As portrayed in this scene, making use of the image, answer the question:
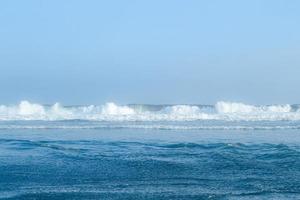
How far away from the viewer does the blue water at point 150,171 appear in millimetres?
10727

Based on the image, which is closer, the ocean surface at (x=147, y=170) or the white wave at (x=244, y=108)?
the ocean surface at (x=147, y=170)

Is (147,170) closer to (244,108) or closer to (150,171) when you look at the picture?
(150,171)

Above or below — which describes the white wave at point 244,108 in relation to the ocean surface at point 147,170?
above

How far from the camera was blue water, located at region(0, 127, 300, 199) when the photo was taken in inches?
422

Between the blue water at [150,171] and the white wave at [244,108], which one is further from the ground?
the white wave at [244,108]

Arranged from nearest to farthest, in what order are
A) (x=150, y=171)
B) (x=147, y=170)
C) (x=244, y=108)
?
1. (x=150, y=171)
2. (x=147, y=170)
3. (x=244, y=108)

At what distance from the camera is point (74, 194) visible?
34.8ft

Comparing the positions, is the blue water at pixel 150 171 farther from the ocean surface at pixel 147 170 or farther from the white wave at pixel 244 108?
the white wave at pixel 244 108

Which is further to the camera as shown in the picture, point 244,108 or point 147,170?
point 244,108

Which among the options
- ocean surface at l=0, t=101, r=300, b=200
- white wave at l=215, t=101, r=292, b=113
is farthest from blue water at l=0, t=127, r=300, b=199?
white wave at l=215, t=101, r=292, b=113

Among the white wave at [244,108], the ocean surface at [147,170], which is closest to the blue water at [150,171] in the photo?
the ocean surface at [147,170]

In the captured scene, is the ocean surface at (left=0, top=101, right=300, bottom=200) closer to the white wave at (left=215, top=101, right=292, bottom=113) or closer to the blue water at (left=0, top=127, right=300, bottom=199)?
the blue water at (left=0, top=127, right=300, bottom=199)

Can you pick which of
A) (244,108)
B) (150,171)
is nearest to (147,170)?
(150,171)

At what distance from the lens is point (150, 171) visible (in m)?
13.4
